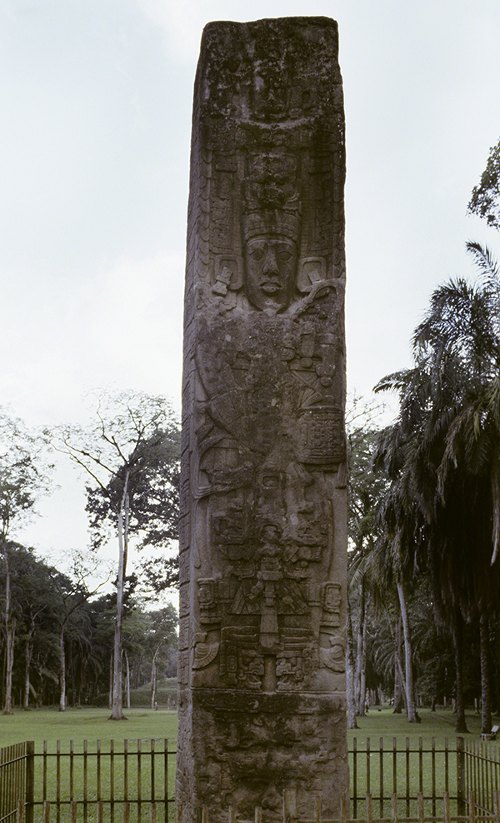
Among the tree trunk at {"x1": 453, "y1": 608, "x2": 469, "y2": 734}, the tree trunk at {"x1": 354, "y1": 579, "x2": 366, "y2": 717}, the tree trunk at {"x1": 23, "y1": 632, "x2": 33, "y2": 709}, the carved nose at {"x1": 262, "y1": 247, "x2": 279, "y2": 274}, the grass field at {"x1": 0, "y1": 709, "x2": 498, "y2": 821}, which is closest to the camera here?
the carved nose at {"x1": 262, "y1": 247, "x2": 279, "y2": 274}

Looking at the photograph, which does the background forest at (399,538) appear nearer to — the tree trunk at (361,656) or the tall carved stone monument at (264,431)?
the tree trunk at (361,656)

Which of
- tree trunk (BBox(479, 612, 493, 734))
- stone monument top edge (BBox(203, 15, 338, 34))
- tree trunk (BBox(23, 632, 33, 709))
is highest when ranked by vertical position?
stone monument top edge (BBox(203, 15, 338, 34))

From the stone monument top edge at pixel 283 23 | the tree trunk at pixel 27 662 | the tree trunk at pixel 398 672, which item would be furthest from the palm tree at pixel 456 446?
the tree trunk at pixel 27 662

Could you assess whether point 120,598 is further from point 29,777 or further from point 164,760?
point 29,777

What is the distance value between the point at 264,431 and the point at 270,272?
118 centimetres

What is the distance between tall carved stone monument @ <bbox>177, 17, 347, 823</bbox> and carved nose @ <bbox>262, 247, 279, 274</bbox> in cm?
1

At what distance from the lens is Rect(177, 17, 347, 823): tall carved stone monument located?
618 centimetres

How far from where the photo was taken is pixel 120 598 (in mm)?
29953

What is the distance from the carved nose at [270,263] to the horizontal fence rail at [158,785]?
3.55 m

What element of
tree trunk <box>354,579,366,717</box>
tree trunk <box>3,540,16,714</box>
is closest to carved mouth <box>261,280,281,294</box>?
tree trunk <box>354,579,366,717</box>

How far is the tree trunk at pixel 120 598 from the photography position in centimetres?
2929

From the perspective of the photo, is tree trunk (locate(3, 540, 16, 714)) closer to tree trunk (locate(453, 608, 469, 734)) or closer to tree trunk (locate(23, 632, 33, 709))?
tree trunk (locate(23, 632, 33, 709))

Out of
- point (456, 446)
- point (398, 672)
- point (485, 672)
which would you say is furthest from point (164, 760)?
point (398, 672)

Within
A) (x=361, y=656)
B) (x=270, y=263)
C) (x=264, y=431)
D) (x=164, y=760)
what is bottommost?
(x=361, y=656)
